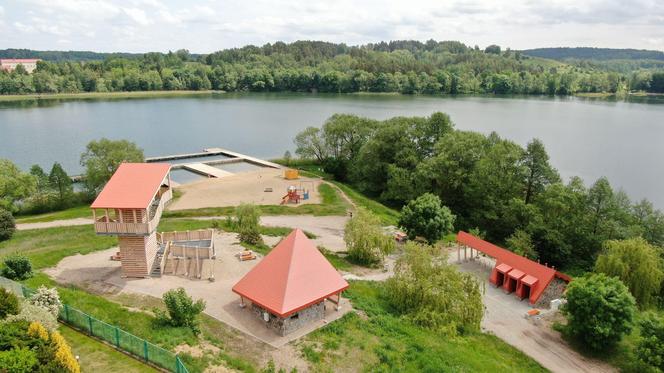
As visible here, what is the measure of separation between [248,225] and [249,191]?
19581 mm

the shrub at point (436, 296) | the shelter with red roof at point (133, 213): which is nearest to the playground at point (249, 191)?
the shelter with red roof at point (133, 213)

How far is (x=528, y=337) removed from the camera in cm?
2494

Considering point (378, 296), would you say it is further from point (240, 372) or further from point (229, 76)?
point (229, 76)

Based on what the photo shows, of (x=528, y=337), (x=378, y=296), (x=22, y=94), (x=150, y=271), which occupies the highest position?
(x=22, y=94)

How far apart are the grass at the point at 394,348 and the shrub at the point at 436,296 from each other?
2.29ft

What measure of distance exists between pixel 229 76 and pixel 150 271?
147 metres

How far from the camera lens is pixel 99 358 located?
15.6 metres

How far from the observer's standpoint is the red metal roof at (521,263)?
28.9m

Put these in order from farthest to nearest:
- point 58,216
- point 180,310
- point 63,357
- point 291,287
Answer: point 58,216 < point 291,287 < point 180,310 < point 63,357

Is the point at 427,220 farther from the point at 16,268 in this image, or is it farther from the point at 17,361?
the point at 17,361

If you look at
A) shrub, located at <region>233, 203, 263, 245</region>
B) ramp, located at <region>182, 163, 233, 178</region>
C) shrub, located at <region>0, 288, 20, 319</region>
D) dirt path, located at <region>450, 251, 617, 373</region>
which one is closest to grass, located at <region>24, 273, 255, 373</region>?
shrub, located at <region>0, 288, 20, 319</region>

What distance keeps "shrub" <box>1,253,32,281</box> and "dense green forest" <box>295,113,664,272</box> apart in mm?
33920

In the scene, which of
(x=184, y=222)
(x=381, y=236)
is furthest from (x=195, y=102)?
(x=381, y=236)

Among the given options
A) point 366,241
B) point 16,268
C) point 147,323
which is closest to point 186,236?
point 16,268
